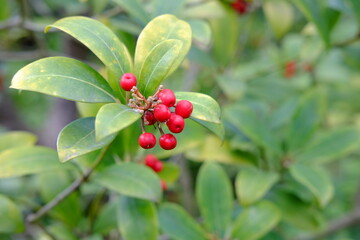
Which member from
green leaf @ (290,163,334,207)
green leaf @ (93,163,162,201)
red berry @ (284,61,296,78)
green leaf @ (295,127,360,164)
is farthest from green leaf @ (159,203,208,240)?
red berry @ (284,61,296,78)

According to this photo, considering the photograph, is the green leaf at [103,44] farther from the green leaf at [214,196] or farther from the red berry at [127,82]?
the green leaf at [214,196]

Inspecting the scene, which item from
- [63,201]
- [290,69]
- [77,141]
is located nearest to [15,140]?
[63,201]

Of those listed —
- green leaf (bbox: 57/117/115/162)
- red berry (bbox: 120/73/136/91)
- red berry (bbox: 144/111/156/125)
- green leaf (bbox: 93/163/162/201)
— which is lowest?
green leaf (bbox: 93/163/162/201)

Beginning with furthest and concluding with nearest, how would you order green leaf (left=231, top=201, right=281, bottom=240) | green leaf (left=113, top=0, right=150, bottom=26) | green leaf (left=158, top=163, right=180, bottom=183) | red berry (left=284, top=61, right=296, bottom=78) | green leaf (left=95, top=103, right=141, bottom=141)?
red berry (left=284, top=61, right=296, bottom=78)
green leaf (left=158, top=163, right=180, bottom=183)
green leaf (left=231, top=201, right=281, bottom=240)
green leaf (left=113, top=0, right=150, bottom=26)
green leaf (left=95, top=103, right=141, bottom=141)

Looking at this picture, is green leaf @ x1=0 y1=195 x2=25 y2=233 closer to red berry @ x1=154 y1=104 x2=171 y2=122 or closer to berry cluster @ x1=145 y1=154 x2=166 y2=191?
berry cluster @ x1=145 y1=154 x2=166 y2=191

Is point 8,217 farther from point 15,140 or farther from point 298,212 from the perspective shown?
point 298,212

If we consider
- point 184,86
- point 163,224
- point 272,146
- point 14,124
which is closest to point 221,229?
point 163,224
